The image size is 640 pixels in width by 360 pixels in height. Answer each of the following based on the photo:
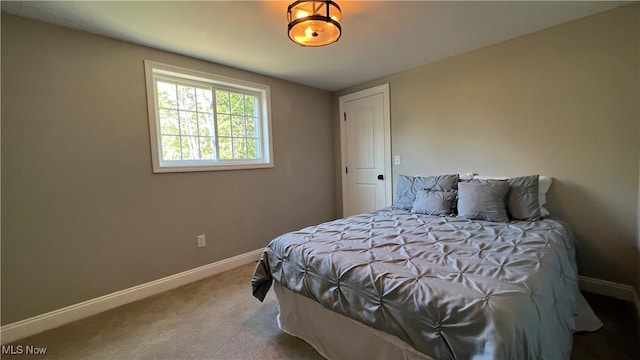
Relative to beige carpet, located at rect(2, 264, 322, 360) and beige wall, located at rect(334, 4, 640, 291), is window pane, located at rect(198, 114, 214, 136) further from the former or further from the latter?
beige wall, located at rect(334, 4, 640, 291)

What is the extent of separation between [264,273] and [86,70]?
2.14 m

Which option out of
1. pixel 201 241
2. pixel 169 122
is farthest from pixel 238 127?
pixel 201 241

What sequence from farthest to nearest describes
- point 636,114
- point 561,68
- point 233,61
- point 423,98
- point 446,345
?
Answer: 1. point 423,98
2. point 233,61
3. point 561,68
4. point 636,114
5. point 446,345

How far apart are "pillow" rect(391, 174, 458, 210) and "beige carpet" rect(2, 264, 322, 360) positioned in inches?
62.7

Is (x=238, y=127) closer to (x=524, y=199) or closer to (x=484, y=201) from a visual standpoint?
(x=484, y=201)

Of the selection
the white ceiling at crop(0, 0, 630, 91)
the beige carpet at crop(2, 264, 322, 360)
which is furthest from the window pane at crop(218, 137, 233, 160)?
the beige carpet at crop(2, 264, 322, 360)

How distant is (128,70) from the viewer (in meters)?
2.34

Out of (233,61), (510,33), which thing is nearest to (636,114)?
(510,33)

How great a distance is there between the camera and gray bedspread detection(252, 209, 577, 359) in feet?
3.28

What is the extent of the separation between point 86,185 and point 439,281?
8.61ft

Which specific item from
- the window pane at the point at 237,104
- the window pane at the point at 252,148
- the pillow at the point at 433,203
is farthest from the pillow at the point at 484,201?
the window pane at the point at 237,104

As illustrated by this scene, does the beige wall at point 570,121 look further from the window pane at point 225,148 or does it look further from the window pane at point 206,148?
the window pane at point 206,148

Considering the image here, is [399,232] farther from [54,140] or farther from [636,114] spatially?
[54,140]

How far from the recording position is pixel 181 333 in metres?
1.87
